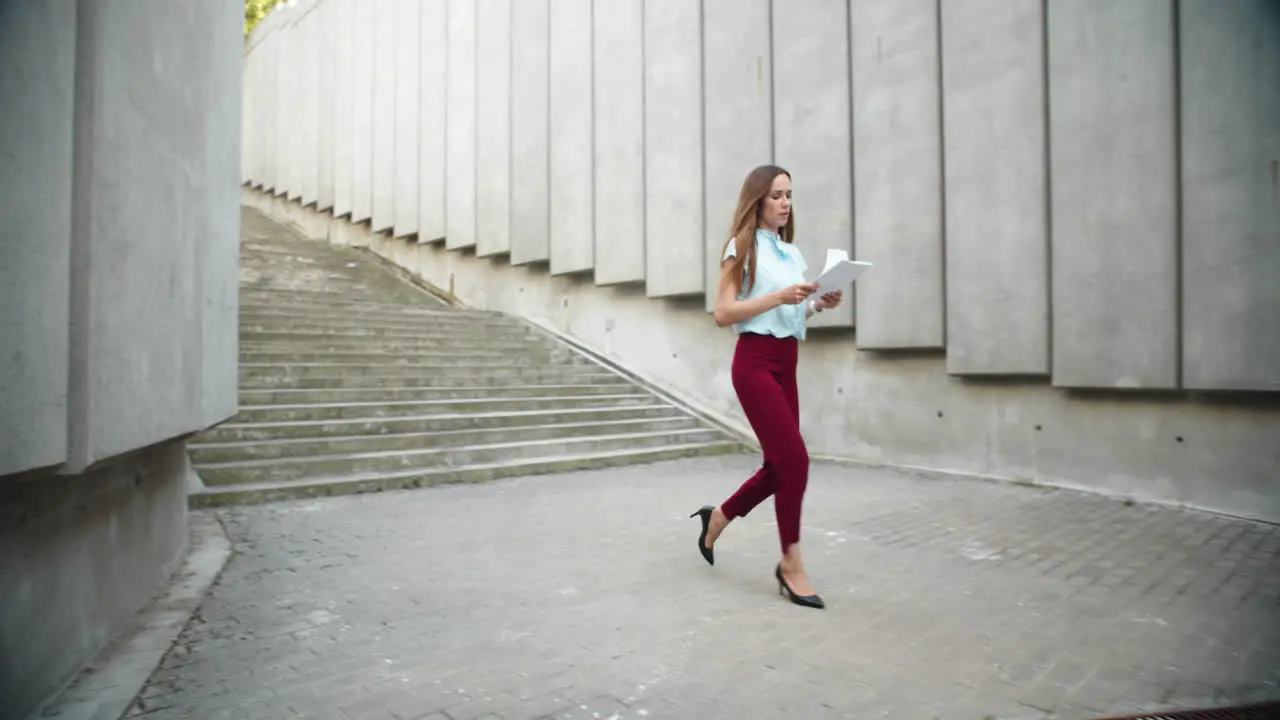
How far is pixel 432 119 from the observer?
1648 cm

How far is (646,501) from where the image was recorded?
6.12 m

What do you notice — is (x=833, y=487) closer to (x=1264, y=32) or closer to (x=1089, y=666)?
(x=1089, y=666)

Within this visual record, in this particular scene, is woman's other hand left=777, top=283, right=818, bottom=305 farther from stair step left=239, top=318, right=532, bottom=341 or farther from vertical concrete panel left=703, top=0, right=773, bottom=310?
stair step left=239, top=318, right=532, bottom=341

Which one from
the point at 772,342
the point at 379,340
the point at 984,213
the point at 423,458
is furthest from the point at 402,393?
the point at 984,213

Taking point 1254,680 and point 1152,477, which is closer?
point 1254,680

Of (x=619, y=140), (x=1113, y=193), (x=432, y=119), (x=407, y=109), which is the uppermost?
(x=407, y=109)

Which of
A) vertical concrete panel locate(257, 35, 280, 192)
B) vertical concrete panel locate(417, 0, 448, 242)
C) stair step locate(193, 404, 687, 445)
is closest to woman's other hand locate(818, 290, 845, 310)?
stair step locate(193, 404, 687, 445)

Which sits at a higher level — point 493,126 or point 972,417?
point 493,126

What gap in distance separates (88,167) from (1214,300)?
708cm

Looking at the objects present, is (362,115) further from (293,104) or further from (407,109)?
(293,104)

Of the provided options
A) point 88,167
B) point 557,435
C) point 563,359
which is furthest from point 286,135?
point 88,167

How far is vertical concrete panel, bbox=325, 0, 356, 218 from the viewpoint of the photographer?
19516 mm

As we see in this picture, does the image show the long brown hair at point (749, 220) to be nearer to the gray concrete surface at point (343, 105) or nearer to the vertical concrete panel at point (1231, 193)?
the vertical concrete panel at point (1231, 193)

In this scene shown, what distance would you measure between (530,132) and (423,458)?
8.18 metres
